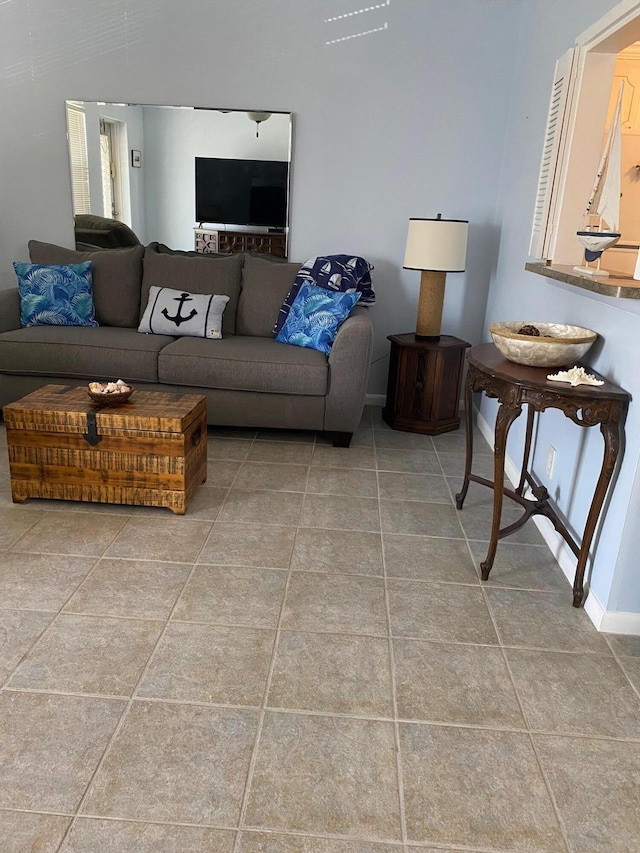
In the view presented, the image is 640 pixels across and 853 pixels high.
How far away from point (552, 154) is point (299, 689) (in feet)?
8.07

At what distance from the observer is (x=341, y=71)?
394cm

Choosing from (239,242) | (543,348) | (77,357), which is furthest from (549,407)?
(239,242)

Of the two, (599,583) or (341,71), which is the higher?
(341,71)

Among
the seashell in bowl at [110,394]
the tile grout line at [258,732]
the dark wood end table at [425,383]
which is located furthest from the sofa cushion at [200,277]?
the tile grout line at [258,732]

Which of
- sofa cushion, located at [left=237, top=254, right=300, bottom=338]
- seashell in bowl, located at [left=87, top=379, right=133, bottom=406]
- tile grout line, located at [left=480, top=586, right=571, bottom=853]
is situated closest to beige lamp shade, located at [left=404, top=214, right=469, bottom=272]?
sofa cushion, located at [left=237, top=254, right=300, bottom=338]

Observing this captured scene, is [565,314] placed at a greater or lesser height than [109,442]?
greater

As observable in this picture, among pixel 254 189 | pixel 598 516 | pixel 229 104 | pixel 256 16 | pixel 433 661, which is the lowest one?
pixel 433 661

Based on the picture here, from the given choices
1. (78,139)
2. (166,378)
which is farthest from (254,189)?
(166,378)

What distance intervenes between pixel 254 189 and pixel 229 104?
51 centimetres

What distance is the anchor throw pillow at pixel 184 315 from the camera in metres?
3.71

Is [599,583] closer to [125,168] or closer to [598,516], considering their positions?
[598,516]

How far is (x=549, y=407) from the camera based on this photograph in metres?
2.11

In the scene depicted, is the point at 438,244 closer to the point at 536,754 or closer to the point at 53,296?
the point at 53,296

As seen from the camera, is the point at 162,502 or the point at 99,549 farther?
the point at 162,502
